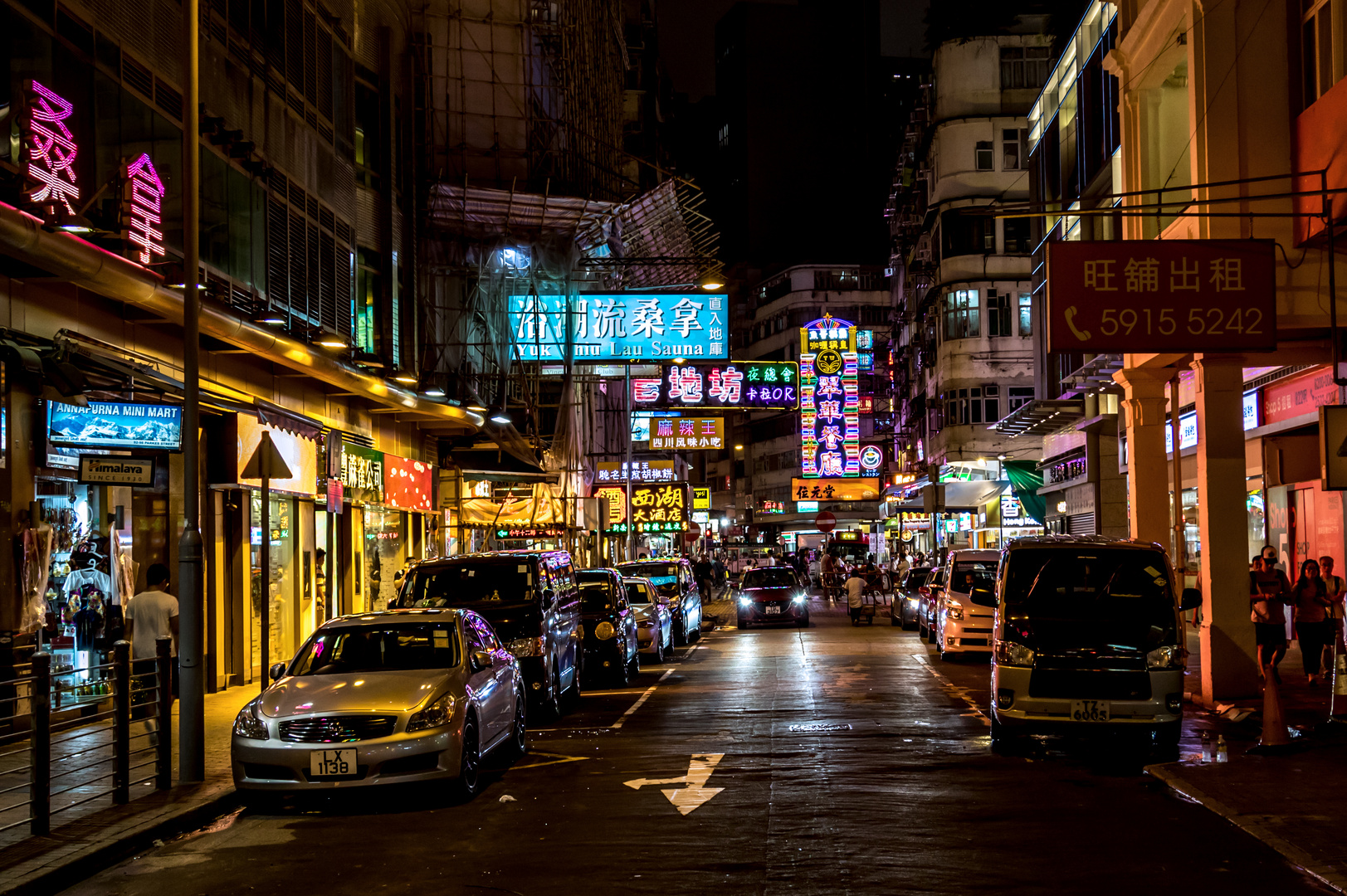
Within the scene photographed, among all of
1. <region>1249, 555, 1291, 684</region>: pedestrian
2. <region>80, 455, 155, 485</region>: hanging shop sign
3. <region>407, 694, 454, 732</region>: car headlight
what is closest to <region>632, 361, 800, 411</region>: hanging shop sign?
<region>1249, 555, 1291, 684</region>: pedestrian

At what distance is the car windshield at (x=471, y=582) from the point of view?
58.3 feet

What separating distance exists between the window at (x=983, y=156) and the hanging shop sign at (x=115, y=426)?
50348 mm

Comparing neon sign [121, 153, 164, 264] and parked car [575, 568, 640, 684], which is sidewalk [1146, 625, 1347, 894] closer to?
parked car [575, 568, 640, 684]

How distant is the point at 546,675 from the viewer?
16.8 metres

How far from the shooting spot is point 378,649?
12797 mm

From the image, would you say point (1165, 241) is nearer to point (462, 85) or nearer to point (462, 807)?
point (462, 807)

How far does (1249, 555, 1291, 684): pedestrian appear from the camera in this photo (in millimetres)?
17281

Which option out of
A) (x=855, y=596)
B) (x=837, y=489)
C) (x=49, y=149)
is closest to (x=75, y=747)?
(x=49, y=149)

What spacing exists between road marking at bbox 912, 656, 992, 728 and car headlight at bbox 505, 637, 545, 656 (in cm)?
529

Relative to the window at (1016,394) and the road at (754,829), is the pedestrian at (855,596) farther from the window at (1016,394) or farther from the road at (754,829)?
the window at (1016,394)

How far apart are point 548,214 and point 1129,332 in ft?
72.0

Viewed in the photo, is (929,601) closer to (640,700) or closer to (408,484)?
(408,484)

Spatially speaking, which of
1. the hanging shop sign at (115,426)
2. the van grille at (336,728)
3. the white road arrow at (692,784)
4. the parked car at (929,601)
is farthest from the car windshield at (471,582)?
the parked car at (929,601)

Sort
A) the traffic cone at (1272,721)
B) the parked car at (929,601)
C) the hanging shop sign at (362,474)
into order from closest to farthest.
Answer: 1. the traffic cone at (1272,721)
2. the hanging shop sign at (362,474)
3. the parked car at (929,601)
